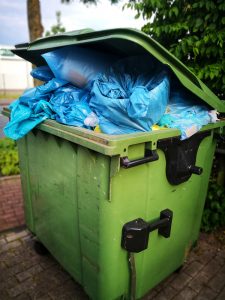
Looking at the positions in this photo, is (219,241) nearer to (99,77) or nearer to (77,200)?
(77,200)

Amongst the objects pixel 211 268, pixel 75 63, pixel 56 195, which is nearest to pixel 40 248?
pixel 56 195

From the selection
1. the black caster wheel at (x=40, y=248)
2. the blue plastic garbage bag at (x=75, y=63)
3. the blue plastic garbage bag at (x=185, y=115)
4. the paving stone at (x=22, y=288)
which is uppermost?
the blue plastic garbage bag at (x=75, y=63)

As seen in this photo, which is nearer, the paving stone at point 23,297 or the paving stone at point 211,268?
the paving stone at point 23,297

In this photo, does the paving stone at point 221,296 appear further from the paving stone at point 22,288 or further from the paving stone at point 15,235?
the paving stone at point 15,235

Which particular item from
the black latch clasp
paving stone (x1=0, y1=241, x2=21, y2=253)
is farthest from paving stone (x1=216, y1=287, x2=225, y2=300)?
paving stone (x1=0, y1=241, x2=21, y2=253)

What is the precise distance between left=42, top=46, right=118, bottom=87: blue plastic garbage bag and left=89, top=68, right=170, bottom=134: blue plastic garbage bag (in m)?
0.15

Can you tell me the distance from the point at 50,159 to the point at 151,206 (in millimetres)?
871

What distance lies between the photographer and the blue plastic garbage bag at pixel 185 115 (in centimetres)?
171

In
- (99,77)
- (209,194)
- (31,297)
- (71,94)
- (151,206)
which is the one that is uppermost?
(99,77)

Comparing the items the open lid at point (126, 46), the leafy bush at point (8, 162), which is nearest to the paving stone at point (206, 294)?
the open lid at point (126, 46)

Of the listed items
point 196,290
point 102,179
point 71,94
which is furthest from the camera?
point 196,290

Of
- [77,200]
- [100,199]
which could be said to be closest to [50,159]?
[77,200]

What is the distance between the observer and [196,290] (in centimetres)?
225

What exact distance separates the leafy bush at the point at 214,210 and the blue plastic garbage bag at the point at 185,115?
4.67 ft
